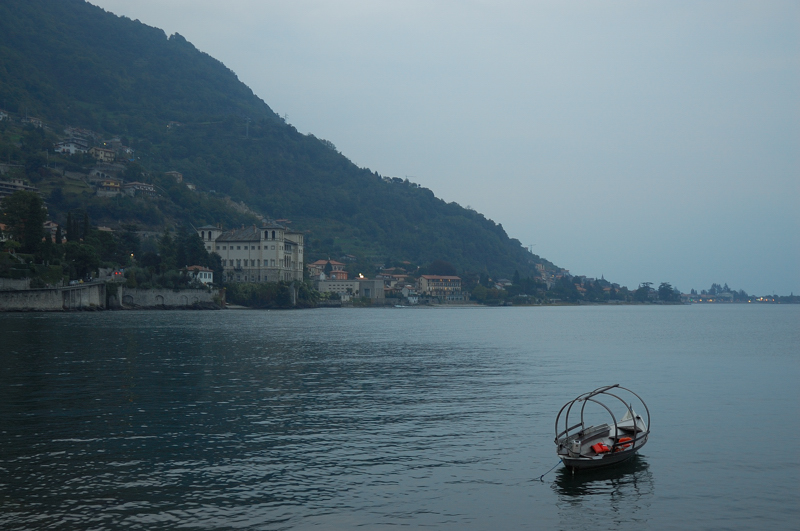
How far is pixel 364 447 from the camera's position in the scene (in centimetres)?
2241

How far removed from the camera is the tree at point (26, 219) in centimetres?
11331

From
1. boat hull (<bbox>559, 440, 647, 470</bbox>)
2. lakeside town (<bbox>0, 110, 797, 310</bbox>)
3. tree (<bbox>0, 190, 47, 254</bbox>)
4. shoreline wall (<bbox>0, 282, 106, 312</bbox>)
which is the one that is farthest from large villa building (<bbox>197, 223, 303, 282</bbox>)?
boat hull (<bbox>559, 440, 647, 470</bbox>)

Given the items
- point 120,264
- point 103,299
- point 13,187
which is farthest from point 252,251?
point 13,187

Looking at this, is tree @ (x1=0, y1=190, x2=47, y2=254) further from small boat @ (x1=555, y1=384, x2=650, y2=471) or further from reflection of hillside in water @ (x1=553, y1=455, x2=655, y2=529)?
reflection of hillside in water @ (x1=553, y1=455, x2=655, y2=529)

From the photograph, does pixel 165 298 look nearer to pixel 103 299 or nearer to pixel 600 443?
pixel 103 299

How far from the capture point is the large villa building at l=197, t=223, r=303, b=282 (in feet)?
597

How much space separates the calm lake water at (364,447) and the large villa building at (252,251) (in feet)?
443

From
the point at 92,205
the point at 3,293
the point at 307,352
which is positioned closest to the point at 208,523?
the point at 307,352

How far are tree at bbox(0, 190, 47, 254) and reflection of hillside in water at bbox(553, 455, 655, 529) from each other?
379ft

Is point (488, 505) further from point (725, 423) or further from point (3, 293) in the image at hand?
point (3, 293)

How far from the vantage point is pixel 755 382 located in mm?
41312

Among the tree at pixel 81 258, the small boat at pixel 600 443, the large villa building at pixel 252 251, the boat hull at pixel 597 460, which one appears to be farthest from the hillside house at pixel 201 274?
the boat hull at pixel 597 460

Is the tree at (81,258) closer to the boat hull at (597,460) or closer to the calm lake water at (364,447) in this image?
the calm lake water at (364,447)

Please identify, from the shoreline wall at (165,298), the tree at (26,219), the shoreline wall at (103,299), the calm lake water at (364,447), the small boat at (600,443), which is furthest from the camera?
the shoreline wall at (165,298)
